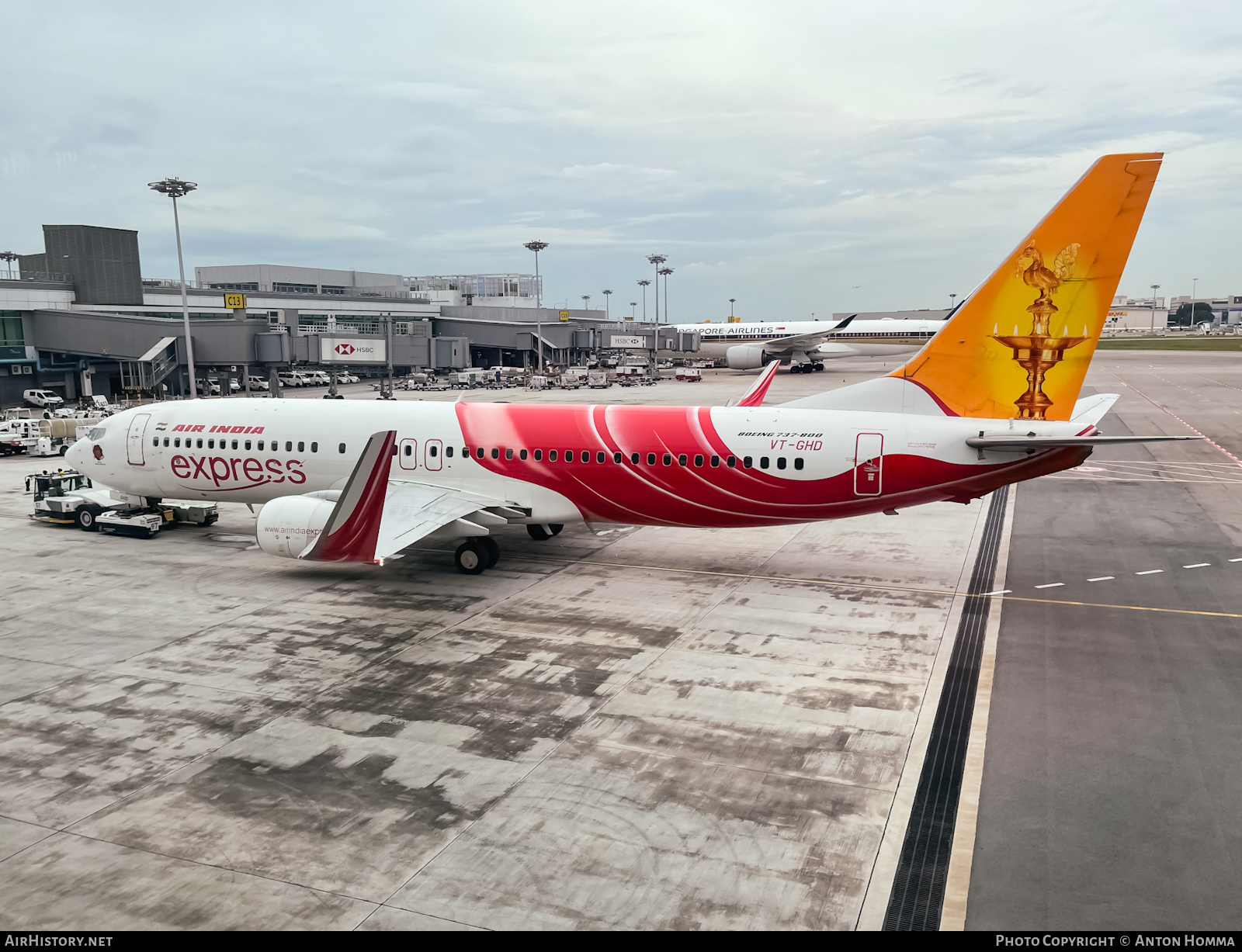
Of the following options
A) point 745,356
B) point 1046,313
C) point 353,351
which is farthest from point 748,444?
point 745,356

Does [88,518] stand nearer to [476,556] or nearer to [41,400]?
[476,556]

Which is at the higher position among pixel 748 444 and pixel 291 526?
pixel 748 444

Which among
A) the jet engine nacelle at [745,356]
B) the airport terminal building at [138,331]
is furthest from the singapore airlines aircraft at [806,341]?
the airport terminal building at [138,331]

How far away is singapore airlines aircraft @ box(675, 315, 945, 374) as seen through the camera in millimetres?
102625

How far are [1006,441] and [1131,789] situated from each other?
9.98 m

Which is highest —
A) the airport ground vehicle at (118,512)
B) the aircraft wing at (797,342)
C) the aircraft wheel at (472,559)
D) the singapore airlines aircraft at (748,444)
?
the aircraft wing at (797,342)

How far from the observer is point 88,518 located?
30.6 meters

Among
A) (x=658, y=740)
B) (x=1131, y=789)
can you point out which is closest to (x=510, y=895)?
(x=658, y=740)

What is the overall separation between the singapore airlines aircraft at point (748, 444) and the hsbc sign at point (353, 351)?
55.9 meters

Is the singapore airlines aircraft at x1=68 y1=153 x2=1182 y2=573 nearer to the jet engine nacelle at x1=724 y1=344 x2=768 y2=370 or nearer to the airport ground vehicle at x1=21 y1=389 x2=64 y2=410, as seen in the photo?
the airport ground vehicle at x1=21 y1=389 x2=64 y2=410

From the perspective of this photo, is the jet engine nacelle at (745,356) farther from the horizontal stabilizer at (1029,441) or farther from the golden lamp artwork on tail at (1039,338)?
the horizontal stabilizer at (1029,441)

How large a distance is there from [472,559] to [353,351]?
211 ft

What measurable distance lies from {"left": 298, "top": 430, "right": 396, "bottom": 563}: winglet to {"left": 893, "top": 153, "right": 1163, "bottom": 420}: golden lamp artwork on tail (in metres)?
13.6

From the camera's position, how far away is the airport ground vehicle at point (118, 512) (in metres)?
29.5
